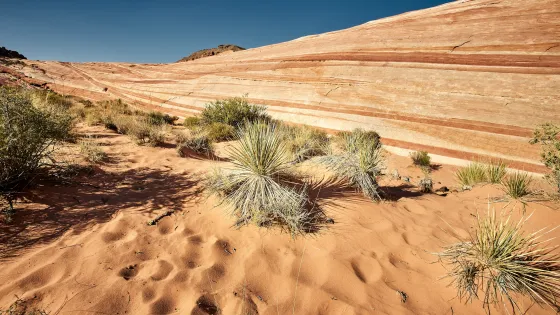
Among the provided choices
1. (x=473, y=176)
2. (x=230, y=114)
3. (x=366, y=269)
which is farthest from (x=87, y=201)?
(x=473, y=176)

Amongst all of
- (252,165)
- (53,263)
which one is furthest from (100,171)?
(252,165)

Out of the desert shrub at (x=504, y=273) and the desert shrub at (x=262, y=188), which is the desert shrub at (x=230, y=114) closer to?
the desert shrub at (x=262, y=188)

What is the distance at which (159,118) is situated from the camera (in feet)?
32.8

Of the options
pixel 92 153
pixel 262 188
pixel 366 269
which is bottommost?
pixel 366 269

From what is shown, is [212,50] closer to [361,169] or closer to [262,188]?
[361,169]

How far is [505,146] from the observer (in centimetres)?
745

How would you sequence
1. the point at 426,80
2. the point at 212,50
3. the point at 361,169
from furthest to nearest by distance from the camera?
the point at 212,50, the point at 426,80, the point at 361,169

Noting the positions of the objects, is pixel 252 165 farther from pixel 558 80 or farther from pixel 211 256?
pixel 558 80

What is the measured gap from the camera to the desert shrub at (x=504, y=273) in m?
2.42

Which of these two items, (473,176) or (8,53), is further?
(8,53)

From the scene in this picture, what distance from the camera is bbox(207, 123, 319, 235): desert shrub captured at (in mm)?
Answer: 3254

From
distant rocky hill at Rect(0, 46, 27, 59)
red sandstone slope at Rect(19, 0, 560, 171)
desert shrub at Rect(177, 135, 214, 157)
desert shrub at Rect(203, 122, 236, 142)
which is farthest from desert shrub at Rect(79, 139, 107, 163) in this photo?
distant rocky hill at Rect(0, 46, 27, 59)

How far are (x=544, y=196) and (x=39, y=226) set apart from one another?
25.4 feet

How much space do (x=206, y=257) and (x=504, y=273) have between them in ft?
9.81
